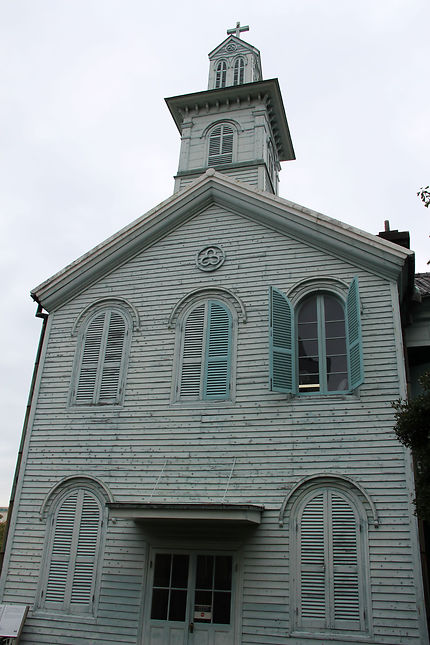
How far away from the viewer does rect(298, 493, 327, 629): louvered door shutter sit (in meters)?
10.2

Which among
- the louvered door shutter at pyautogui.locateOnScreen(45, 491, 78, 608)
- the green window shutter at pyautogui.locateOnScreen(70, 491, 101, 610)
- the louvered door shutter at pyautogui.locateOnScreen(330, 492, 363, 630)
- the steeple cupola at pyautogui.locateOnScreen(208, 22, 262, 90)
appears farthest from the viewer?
the steeple cupola at pyautogui.locateOnScreen(208, 22, 262, 90)

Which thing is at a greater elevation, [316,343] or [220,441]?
[316,343]

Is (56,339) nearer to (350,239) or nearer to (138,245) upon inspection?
(138,245)

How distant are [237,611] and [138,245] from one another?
8651mm

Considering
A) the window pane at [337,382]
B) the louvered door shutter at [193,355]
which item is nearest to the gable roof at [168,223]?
the louvered door shutter at [193,355]

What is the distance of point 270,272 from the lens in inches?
521

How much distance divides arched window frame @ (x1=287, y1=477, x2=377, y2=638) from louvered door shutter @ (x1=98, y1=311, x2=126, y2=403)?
4.77m

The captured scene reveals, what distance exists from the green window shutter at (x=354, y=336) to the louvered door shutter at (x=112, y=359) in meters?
5.22

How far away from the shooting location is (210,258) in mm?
13938

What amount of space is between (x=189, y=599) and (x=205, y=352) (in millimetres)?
5006

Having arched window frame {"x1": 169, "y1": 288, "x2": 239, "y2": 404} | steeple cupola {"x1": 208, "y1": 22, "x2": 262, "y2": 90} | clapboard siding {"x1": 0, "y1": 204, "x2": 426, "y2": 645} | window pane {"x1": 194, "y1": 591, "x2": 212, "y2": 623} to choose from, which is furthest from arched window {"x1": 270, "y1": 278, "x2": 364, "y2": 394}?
steeple cupola {"x1": 208, "y1": 22, "x2": 262, "y2": 90}

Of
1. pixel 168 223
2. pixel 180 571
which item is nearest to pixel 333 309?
pixel 168 223

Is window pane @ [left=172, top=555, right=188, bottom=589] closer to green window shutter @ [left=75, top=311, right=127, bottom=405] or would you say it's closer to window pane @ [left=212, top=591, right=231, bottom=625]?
window pane @ [left=212, top=591, right=231, bottom=625]

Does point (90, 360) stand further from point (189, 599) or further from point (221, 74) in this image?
point (221, 74)
